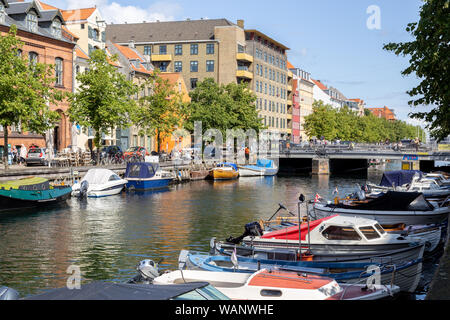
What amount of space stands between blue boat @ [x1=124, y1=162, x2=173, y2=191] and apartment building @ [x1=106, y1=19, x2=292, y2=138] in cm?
4867

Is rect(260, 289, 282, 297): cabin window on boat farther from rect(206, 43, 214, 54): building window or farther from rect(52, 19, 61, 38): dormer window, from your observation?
rect(206, 43, 214, 54): building window

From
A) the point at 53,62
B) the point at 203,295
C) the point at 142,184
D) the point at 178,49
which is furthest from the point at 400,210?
the point at 178,49

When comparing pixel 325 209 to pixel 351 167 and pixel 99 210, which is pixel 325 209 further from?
pixel 351 167

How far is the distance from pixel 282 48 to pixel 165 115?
62022 millimetres

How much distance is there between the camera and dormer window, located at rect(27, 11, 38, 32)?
55681mm

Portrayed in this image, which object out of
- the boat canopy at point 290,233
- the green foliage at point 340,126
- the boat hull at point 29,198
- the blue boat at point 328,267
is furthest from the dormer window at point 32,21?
the green foliage at point 340,126

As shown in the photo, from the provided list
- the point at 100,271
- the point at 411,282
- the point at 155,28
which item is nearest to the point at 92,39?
the point at 155,28

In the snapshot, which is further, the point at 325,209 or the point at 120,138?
the point at 120,138

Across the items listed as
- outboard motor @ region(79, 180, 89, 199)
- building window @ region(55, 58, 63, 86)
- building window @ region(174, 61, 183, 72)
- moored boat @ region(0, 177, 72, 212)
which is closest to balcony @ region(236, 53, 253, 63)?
building window @ region(174, 61, 183, 72)

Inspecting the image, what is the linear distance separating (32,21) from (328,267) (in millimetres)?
47285

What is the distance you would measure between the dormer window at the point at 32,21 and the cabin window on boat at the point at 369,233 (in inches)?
1772

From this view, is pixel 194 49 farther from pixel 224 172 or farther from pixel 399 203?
pixel 399 203

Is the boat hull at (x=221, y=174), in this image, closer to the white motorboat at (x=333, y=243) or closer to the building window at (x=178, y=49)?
the white motorboat at (x=333, y=243)

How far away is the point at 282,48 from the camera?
126 m
